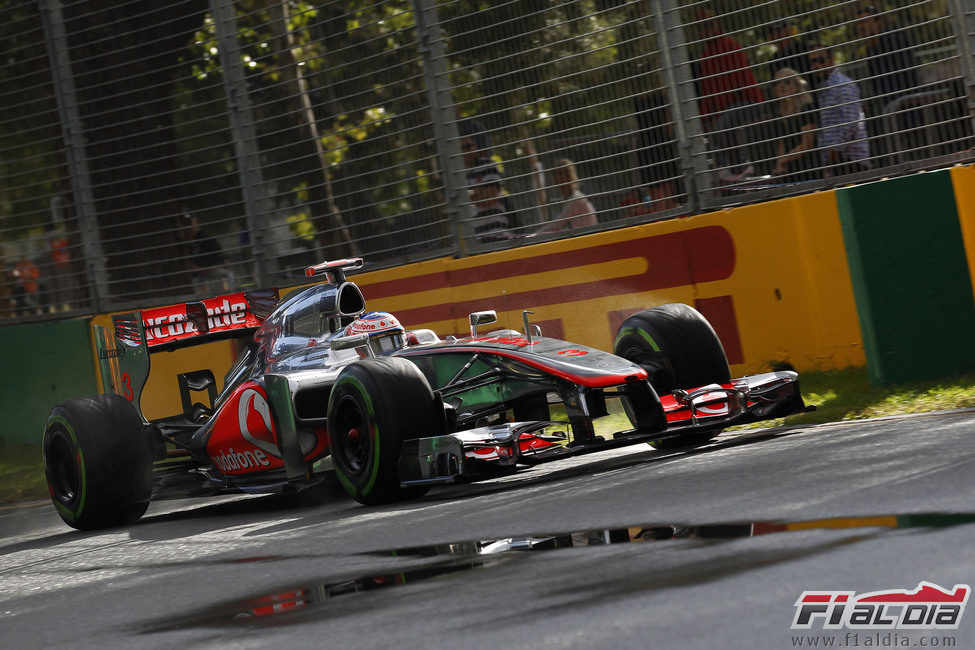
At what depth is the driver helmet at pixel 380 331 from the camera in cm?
798

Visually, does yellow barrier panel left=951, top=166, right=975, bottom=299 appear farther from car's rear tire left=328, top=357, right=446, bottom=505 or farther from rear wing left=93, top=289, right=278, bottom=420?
rear wing left=93, top=289, right=278, bottom=420

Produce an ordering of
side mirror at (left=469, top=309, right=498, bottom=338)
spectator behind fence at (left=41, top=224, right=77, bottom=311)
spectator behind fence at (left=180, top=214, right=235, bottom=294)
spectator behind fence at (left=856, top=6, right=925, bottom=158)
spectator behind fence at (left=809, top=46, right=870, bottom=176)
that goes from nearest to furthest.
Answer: side mirror at (left=469, top=309, right=498, bottom=338) < spectator behind fence at (left=856, top=6, right=925, bottom=158) < spectator behind fence at (left=809, top=46, right=870, bottom=176) < spectator behind fence at (left=180, top=214, right=235, bottom=294) < spectator behind fence at (left=41, top=224, right=77, bottom=311)

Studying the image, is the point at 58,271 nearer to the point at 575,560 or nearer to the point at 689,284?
the point at 689,284

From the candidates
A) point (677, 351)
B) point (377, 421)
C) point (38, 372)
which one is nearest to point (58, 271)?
point (38, 372)

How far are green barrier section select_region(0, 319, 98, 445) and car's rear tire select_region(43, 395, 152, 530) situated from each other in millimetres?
4414

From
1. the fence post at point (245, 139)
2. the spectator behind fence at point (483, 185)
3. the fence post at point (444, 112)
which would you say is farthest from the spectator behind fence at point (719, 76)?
the fence post at point (245, 139)

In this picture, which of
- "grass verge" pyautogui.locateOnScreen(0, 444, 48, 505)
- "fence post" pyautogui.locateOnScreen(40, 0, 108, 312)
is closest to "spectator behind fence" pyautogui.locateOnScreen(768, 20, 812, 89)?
"grass verge" pyautogui.locateOnScreen(0, 444, 48, 505)

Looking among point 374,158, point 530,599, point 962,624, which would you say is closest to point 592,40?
point 374,158

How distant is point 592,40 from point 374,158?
91.4 inches

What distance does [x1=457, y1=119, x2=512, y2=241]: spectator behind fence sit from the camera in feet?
34.0

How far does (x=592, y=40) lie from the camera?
9781 mm

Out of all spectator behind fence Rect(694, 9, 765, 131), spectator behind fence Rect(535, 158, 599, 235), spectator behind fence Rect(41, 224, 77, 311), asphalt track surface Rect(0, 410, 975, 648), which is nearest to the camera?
asphalt track surface Rect(0, 410, 975, 648)

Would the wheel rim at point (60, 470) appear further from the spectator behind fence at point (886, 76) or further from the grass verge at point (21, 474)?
the spectator behind fence at point (886, 76)

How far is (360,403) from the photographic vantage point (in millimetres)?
6793
